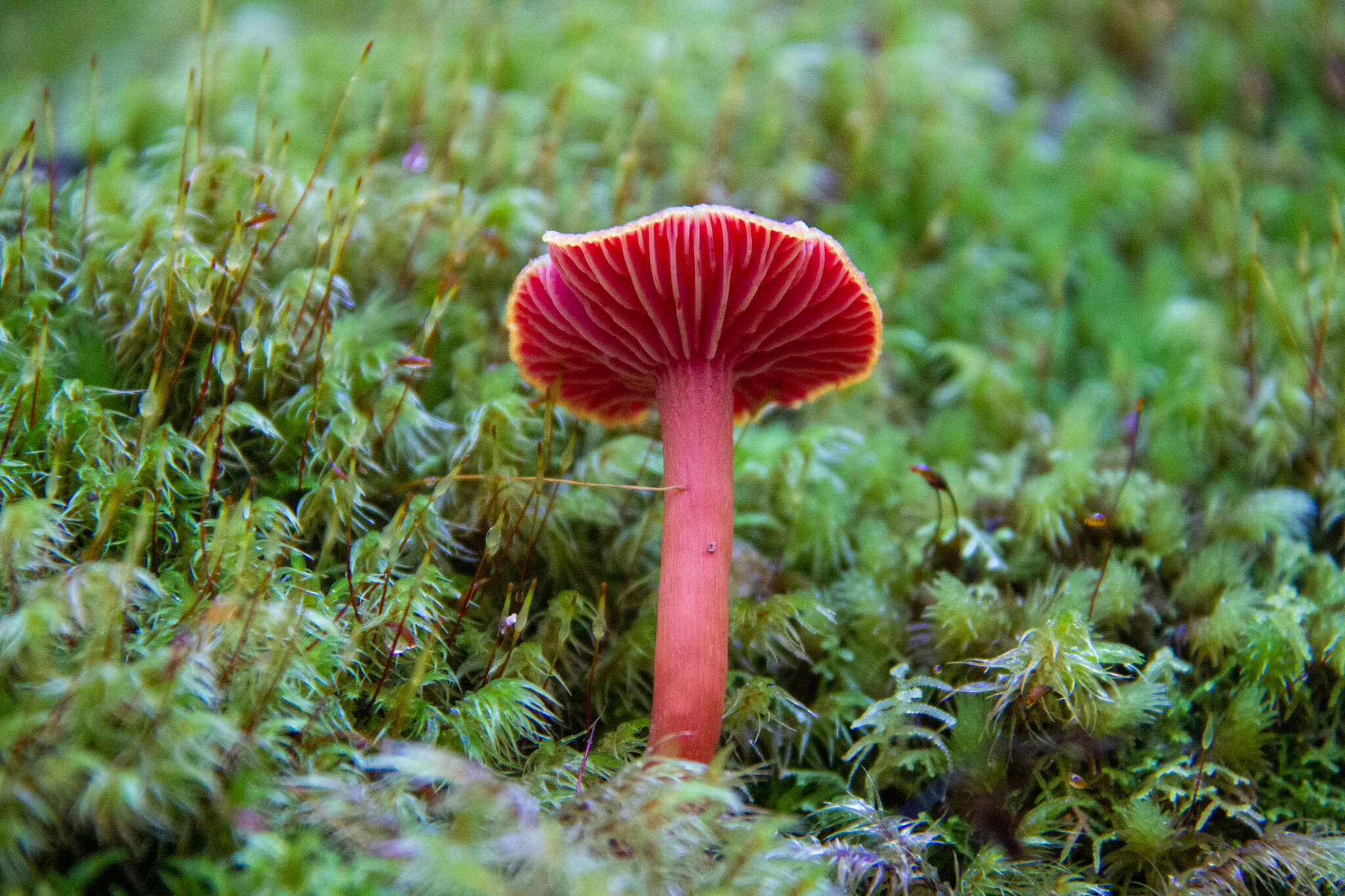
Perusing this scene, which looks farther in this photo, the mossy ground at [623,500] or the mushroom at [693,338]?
the mushroom at [693,338]

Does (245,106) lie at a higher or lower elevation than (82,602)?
higher

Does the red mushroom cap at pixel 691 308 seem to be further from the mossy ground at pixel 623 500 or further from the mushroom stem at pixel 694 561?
the mossy ground at pixel 623 500

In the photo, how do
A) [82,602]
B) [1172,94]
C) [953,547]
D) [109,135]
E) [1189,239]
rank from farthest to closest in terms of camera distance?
[1172,94]
[1189,239]
[109,135]
[953,547]
[82,602]

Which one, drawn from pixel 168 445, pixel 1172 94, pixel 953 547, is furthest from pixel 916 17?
pixel 168 445

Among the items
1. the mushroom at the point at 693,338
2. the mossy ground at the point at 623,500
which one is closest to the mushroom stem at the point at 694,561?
the mushroom at the point at 693,338

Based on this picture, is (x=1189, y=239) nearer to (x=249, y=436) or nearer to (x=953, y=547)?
→ (x=953, y=547)

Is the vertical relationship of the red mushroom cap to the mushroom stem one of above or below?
above

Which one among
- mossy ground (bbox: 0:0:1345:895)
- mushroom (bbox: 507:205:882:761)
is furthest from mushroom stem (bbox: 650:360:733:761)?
mossy ground (bbox: 0:0:1345:895)

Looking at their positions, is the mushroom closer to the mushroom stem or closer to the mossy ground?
the mushroom stem
